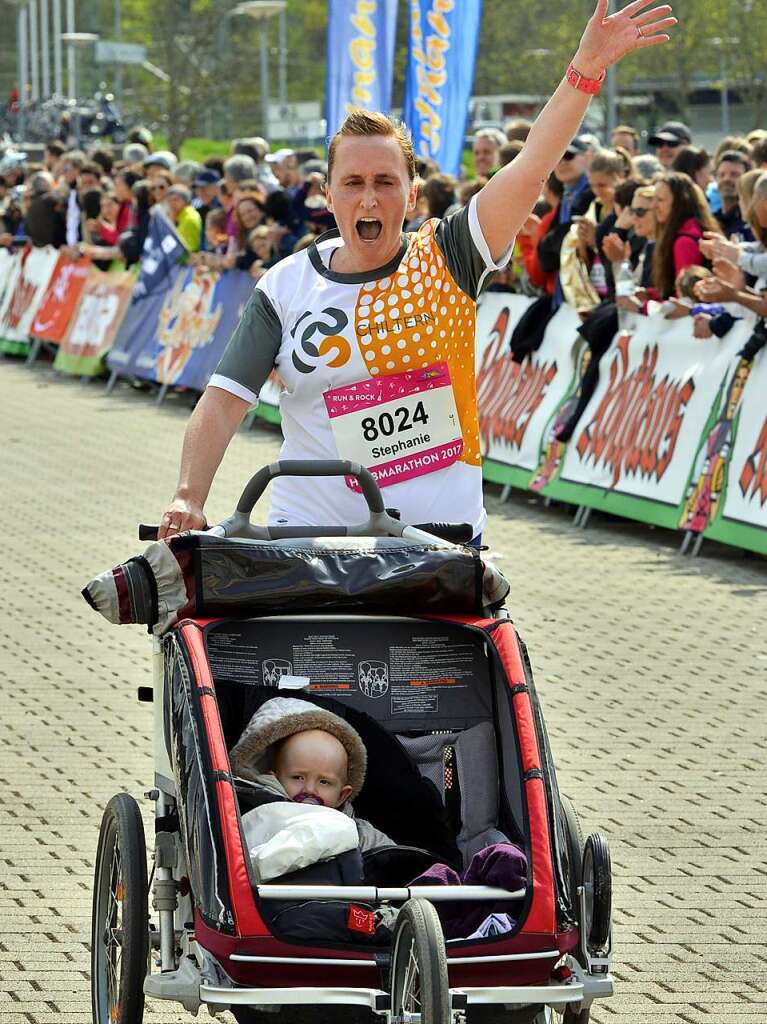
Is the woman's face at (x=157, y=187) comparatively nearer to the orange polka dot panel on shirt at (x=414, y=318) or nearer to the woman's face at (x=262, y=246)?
the woman's face at (x=262, y=246)

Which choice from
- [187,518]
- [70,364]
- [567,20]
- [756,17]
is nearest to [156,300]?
[70,364]

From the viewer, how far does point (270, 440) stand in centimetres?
1786

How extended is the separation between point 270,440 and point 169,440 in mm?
885

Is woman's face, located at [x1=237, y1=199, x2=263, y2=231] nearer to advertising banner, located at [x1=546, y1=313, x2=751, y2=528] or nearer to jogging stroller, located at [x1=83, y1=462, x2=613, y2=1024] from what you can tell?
advertising banner, located at [x1=546, y1=313, x2=751, y2=528]

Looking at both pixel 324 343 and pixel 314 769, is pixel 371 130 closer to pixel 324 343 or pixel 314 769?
pixel 324 343

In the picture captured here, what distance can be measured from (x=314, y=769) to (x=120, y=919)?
58cm

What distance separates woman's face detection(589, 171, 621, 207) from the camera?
14117 mm

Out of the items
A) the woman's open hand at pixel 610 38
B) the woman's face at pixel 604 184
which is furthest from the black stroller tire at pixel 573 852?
the woman's face at pixel 604 184

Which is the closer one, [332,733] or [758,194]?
[332,733]

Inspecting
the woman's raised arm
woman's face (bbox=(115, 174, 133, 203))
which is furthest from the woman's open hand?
woman's face (bbox=(115, 174, 133, 203))

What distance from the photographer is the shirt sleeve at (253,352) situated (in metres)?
4.83

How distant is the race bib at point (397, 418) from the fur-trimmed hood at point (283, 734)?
24.9 inches

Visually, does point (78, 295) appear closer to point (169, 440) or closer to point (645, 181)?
point (169, 440)

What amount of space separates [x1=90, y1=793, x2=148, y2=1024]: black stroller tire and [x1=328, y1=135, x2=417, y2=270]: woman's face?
1.38 meters
